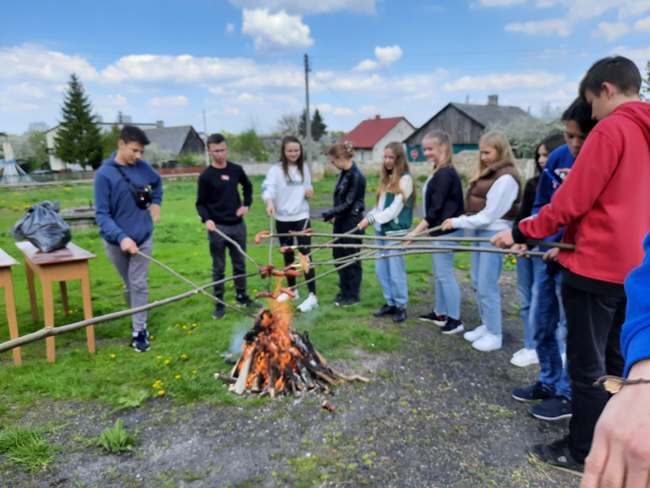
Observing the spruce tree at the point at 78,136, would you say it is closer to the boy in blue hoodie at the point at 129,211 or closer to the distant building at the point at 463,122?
the distant building at the point at 463,122

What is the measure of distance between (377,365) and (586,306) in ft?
7.04

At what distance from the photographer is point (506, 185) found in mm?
4363

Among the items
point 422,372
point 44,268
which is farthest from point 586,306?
point 44,268

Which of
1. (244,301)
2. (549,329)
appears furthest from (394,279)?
(244,301)

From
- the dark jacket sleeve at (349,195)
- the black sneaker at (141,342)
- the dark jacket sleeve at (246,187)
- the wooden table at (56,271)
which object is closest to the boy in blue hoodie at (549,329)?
the dark jacket sleeve at (349,195)

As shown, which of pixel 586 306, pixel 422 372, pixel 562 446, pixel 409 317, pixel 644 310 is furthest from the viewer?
pixel 409 317

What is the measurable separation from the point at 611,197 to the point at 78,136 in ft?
170

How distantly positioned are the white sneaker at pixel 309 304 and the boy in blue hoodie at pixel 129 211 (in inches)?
77.4

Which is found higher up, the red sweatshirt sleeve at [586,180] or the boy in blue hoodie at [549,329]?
the red sweatshirt sleeve at [586,180]

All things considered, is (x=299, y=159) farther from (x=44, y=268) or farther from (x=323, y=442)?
(x=323, y=442)

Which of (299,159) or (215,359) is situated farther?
(299,159)

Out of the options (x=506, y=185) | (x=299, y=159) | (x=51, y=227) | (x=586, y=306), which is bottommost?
(x=586, y=306)

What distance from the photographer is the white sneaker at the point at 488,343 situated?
15.4 ft

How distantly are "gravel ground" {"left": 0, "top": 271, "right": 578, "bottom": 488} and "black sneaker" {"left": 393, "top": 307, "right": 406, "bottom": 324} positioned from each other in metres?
1.24
